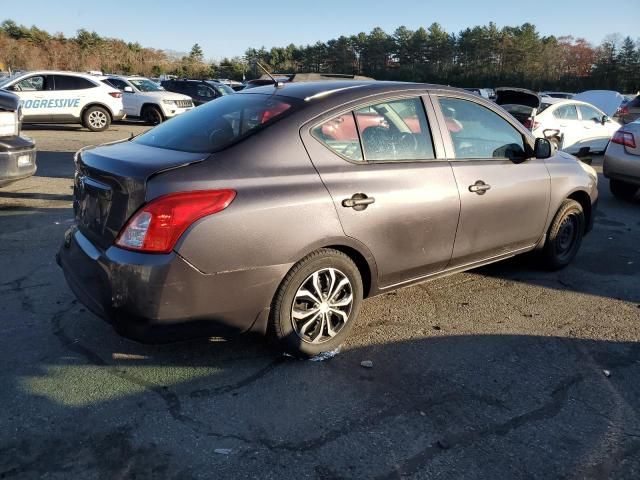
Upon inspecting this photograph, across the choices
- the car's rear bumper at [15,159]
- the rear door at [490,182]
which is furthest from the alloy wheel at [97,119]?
the rear door at [490,182]

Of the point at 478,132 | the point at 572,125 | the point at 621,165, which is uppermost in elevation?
the point at 572,125

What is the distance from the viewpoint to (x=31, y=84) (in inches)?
577

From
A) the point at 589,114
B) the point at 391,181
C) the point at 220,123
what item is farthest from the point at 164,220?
the point at 589,114

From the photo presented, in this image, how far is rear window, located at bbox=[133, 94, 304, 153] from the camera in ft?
10.9

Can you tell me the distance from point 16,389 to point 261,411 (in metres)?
1.37

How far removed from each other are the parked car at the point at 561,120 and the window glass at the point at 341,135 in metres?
9.10

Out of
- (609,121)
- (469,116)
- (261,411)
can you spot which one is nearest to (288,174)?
(261,411)

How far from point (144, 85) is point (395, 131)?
17862mm

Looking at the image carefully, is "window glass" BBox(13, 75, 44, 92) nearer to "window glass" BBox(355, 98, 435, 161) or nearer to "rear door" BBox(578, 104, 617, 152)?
"window glass" BBox(355, 98, 435, 161)

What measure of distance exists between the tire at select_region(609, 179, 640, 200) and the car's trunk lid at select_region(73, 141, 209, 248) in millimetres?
8129

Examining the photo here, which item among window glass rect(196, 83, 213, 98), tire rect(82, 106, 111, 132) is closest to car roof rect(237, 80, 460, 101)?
tire rect(82, 106, 111, 132)

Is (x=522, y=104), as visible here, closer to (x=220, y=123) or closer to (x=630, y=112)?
(x=630, y=112)

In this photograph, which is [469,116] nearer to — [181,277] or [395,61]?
[181,277]

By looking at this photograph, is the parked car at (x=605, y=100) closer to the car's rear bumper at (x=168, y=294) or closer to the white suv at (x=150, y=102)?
the white suv at (x=150, y=102)
